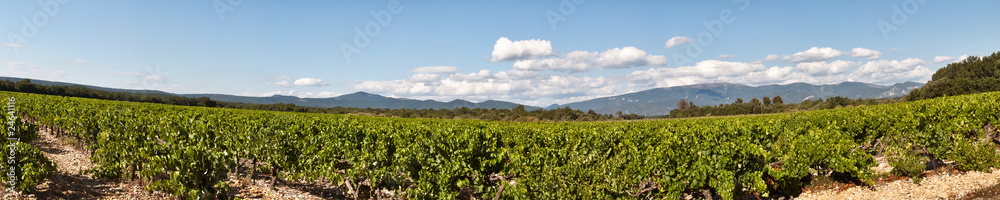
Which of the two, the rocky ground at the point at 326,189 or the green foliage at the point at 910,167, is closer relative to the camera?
the rocky ground at the point at 326,189

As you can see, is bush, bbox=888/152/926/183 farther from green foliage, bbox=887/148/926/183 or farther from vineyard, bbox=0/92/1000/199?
vineyard, bbox=0/92/1000/199

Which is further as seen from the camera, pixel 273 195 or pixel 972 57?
pixel 972 57

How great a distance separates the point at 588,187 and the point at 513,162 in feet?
9.07

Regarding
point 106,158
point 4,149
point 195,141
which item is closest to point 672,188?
point 195,141

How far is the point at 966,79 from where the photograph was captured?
305ft

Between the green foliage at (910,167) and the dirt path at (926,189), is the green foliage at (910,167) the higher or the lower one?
the higher one

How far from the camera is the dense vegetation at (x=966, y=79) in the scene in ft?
273

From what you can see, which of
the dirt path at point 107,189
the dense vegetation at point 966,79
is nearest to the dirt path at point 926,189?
the dirt path at point 107,189

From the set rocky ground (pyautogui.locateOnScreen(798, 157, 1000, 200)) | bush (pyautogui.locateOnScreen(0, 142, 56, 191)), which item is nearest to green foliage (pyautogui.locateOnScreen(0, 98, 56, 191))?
bush (pyautogui.locateOnScreen(0, 142, 56, 191))

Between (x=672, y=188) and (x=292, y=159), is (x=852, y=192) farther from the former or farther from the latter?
(x=292, y=159)

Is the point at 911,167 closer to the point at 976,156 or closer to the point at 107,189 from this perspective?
the point at 976,156

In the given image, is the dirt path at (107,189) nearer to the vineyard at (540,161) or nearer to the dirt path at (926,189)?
the vineyard at (540,161)

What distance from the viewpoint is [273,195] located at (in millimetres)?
15406

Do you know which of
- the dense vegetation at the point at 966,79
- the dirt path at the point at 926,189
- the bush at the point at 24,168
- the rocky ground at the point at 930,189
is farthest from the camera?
the dense vegetation at the point at 966,79
